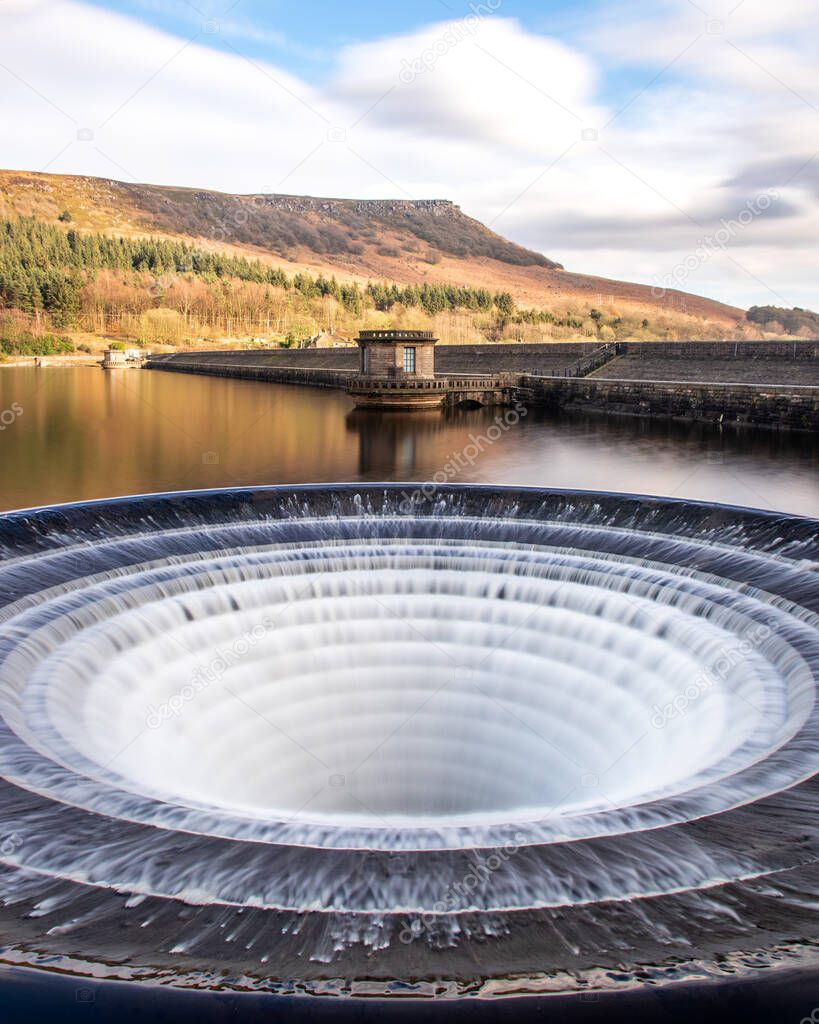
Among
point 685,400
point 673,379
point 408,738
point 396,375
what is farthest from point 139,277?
point 408,738

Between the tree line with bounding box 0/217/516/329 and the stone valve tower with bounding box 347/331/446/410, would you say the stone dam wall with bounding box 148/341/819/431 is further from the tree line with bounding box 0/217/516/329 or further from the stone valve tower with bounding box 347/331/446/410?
the tree line with bounding box 0/217/516/329

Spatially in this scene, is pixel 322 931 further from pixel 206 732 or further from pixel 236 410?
pixel 236 410

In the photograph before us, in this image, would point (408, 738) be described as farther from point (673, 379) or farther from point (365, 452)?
point (673, 379)

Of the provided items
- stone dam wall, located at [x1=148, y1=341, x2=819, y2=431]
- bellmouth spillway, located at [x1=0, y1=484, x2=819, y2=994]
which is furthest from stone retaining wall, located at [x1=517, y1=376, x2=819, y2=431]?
bellmouth spillway, located at [x1=0, y1=484, x2=819, y2=994]

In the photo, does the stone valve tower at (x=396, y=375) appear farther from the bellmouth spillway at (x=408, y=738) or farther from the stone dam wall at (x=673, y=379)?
the bellmouth spillway at (x=408, y=738)

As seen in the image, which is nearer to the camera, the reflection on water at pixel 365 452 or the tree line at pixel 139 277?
the reflection on water at pixel 365 452

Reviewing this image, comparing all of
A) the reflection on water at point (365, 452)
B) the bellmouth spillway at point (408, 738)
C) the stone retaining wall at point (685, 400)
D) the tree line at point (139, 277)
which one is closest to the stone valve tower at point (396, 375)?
the reflection on water at point (365, 452)

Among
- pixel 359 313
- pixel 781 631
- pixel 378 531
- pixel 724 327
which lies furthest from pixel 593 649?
pixel 724 327
